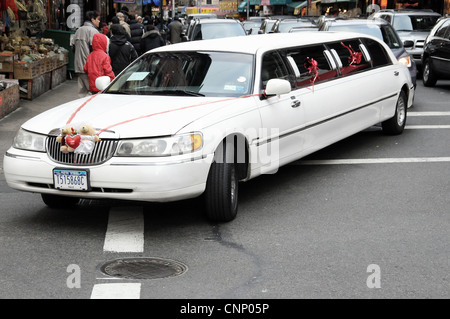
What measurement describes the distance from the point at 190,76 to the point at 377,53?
4.03 m

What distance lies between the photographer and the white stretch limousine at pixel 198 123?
6246 mm

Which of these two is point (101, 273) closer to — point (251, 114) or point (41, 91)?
point (251, 114)

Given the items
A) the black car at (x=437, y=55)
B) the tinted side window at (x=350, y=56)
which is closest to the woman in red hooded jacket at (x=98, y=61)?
the tinted side window at (x=350, y=56)

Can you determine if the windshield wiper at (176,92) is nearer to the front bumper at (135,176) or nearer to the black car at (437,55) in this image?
the front bumper at (135,176)

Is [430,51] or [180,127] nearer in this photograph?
[180,127]

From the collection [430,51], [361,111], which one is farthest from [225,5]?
[361,111]

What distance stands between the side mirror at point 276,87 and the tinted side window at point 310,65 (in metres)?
0.92

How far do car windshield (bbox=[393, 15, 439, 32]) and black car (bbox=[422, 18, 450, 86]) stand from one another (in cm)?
300

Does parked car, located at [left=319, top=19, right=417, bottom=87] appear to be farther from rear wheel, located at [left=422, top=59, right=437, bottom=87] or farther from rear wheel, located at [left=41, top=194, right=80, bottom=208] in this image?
rear wheel, located at [left=41, top=194, right=80, bottom=208]

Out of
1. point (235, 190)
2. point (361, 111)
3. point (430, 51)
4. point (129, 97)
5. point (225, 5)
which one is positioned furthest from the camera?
point (225, 5)

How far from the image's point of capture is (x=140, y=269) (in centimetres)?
557

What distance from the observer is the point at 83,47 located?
13.6m

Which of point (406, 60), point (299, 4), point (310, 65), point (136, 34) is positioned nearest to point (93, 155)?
point (310, 65)

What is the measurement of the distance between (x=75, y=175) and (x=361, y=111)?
470 centimetres
